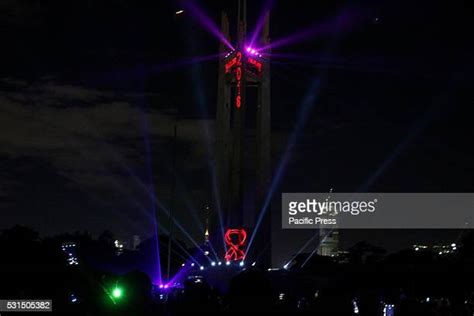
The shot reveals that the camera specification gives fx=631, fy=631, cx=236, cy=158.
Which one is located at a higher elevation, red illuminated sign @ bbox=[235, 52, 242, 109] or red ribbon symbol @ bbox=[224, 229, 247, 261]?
red illuminated sign @ bbox=[235, 52, 242, 109]

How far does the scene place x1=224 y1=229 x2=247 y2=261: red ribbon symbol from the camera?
50.3 m

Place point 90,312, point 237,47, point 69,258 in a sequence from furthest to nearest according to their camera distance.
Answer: point 237,47 < point 69,258 < point 90,312

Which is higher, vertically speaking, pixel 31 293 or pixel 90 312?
pixel 31 293

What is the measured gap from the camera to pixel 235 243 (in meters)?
51.0

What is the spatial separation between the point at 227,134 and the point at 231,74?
6.17 m

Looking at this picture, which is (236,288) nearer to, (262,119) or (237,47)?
(262,119)

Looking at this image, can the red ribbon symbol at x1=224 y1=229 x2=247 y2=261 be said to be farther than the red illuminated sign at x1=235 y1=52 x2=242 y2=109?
No

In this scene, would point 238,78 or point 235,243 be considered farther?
point 238,78

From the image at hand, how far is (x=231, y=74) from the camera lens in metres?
61.8

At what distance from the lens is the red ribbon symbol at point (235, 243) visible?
5031 centimetres

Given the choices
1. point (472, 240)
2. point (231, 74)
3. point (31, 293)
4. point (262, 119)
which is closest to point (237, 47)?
point (231, 74)

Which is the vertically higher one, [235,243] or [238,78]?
[238,78]

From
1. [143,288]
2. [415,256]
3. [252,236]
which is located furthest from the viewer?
[415,256]

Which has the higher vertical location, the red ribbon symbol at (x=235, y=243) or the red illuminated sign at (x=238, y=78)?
the red illuminated sign at (x=238, y=78)
